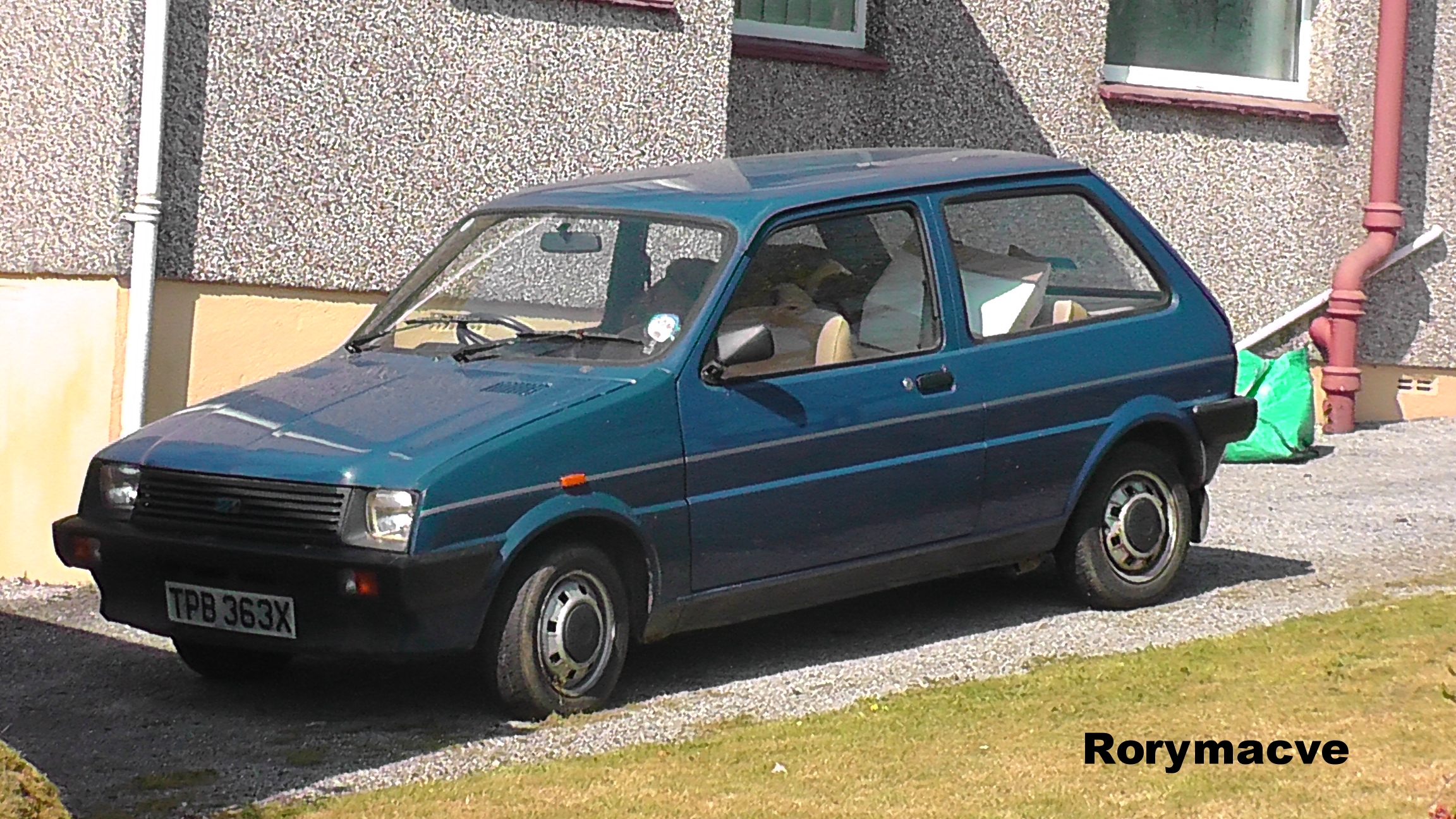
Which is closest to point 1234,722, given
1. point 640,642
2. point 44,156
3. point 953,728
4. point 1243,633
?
point 953,728

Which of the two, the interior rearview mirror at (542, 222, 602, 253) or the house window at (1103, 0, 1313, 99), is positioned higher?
the house window at (1103, 0, 1313, 99)

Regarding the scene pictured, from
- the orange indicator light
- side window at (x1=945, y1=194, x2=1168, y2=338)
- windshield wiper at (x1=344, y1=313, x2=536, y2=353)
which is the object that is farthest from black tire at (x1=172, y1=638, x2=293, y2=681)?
side window at (x1=945, y1=194, x2=1168, y2=338)

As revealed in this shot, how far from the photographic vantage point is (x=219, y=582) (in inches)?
251

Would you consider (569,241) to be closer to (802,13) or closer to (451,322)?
(451,322)

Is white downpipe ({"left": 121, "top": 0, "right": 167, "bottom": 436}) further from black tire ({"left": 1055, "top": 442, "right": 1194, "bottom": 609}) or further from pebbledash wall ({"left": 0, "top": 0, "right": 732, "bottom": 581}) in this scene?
black tire ({"left": 1055, "top": 442, "right": 1194, "bottom": 609})

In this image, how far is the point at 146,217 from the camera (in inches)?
359

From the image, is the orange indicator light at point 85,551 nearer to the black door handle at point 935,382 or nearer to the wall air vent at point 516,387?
the wall air vent at point 516,387

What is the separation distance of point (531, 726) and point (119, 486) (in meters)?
1.55

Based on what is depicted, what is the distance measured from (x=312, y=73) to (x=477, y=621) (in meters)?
4.03

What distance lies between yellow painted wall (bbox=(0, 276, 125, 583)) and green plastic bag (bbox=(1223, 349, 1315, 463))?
6.08m

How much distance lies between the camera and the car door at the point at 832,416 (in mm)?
6871

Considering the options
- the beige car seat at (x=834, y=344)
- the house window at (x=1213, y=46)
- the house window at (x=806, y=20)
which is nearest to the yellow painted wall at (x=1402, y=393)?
the house window at (x=1213, y=46)

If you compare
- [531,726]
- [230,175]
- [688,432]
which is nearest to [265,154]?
[230,175]

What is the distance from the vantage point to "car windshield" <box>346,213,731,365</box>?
697 centimetres
